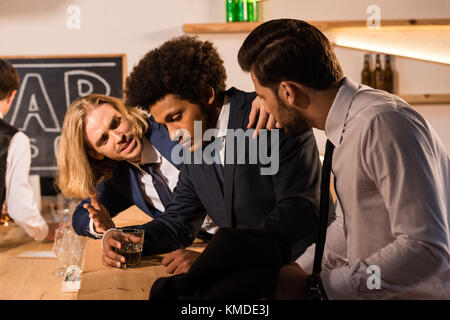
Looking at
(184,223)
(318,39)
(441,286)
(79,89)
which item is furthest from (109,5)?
(441,286)

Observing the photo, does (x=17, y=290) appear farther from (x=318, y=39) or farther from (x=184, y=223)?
(x=318, y=39)

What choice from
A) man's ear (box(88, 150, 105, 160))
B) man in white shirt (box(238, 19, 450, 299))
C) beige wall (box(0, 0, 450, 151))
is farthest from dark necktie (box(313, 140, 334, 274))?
beige wall (box(0, 0, 450, 151))

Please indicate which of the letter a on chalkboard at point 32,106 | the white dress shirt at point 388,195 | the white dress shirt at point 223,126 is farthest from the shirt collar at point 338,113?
the letter a on chalkboard at point 32,106

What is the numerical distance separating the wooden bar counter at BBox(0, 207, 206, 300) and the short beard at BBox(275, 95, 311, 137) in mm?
379

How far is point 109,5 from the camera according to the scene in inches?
130

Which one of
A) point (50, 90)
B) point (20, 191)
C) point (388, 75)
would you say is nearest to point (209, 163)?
point (20, 191)

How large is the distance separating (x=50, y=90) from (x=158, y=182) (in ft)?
6.83

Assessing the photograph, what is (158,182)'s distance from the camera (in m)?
1.69

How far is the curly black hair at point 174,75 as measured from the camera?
52.2 inches

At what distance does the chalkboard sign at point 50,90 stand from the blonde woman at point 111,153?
178 cm

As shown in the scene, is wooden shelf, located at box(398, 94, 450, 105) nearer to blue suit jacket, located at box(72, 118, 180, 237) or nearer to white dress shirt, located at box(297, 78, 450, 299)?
blue suit jacket, located at box(72, 118, 180, 237)

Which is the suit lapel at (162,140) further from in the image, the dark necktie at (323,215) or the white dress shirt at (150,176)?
the dark necktie at (323,215)

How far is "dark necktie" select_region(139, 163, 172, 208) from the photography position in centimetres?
168

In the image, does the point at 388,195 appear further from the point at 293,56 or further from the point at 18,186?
the point at 18,186
